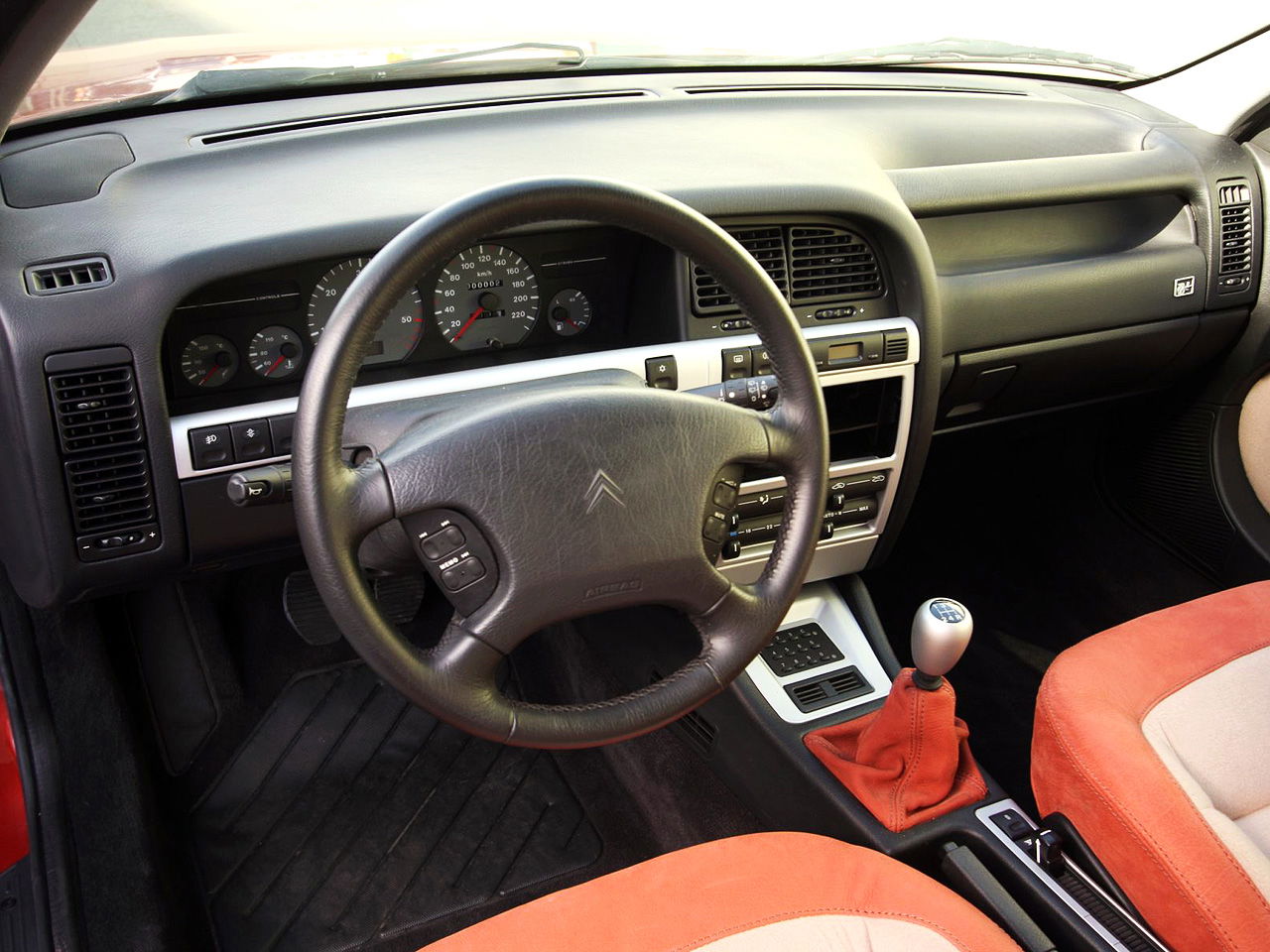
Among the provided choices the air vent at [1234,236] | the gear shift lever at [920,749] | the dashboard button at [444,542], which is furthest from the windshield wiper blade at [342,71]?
the air vent at [1234,236]

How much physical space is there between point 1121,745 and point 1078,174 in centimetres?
117

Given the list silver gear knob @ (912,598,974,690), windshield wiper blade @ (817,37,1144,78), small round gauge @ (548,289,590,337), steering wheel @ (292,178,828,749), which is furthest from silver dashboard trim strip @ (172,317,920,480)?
windshield wiper blade @ (817,37,1144,78)

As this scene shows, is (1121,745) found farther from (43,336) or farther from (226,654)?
(226,654)

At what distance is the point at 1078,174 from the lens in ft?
7.00

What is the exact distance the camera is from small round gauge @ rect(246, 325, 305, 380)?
155 centimetres

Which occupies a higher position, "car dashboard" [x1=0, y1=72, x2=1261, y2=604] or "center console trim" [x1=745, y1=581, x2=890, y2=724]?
"car dashboard" [x1=0, y1=72, x2=1261, y2=604]

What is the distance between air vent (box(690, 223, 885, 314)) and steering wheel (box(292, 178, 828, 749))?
47cm

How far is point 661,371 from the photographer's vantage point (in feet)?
5.29

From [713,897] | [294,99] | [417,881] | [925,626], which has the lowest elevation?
[417,881]

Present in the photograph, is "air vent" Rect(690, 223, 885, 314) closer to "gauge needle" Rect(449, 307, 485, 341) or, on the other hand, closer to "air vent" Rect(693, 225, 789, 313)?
"air vent" Rect(693, 225, 789, 313)

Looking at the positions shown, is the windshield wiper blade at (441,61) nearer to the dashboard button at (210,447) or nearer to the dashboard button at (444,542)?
the dashboard button at (210,447)

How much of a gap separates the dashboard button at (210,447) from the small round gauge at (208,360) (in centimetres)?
13

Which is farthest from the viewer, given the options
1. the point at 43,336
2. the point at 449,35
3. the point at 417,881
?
the point at 417,881

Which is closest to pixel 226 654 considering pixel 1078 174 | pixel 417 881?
pixel 417 881
